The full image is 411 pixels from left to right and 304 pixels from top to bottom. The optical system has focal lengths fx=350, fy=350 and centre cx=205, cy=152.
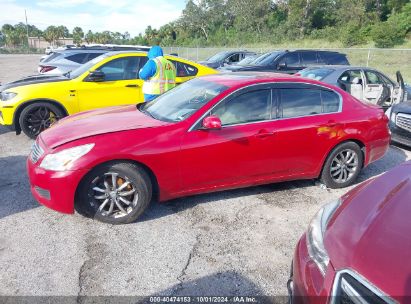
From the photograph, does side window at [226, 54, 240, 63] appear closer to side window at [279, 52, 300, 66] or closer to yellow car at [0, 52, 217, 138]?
side window at [279, 52, 300, 66]

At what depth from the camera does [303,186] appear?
4.80m

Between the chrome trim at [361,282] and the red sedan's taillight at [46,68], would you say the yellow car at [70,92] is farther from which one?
the chrome trim at [361,282]

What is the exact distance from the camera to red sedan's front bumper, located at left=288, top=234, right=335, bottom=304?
1830mm

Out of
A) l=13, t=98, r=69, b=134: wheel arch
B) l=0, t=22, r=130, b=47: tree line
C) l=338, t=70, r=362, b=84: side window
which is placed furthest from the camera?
l=0, t=22, r=130, b=47: tree line

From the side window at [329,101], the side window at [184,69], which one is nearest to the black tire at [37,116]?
the side window at [184,69]

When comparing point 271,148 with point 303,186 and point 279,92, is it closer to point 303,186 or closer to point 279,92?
point 279,92

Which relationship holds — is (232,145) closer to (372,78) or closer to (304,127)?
(304,127)

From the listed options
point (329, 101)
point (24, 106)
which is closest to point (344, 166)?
point (329, 101)

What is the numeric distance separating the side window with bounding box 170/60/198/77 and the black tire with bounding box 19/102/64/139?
2.57m

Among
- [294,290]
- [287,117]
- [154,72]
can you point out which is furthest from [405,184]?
[154,72]

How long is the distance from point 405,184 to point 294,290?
1.03m

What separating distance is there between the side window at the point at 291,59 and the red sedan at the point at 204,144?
8151mm

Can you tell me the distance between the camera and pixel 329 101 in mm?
4523

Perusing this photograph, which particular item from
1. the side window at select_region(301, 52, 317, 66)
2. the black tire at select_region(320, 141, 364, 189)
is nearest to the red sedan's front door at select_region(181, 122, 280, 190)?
the black tire at select_region(320, 141, 364, 189)
